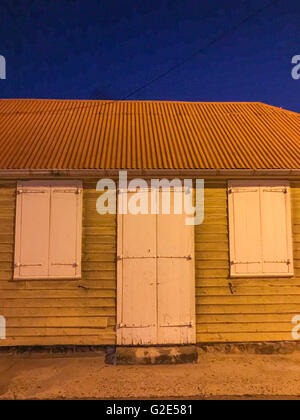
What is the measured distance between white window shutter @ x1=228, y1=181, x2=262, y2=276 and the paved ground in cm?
159

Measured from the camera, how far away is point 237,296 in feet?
20.8

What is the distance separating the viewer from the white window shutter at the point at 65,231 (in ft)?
20.4

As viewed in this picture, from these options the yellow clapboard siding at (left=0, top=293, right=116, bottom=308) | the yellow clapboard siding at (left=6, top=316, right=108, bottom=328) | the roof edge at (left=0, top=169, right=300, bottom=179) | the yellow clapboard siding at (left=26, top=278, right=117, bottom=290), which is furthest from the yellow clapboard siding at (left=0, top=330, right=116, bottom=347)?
the roof edge at (left=0, top=169, right=300, bottom=179)

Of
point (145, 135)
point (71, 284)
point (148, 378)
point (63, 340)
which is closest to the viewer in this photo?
point (148, 378)

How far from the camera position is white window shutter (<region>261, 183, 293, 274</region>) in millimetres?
6410

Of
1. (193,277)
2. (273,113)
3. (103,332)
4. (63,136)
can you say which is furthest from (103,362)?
(273,113)

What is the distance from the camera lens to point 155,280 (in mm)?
6242

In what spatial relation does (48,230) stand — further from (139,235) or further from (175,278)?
(175,278)

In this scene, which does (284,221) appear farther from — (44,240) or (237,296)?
(44,240)

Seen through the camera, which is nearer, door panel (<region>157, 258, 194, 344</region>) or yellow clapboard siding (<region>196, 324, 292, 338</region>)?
door panel (<region>157, 258, 194, 344</region>)

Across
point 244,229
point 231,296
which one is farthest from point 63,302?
point 244,229

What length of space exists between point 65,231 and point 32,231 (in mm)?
585

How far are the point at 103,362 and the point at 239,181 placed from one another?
4.03 m

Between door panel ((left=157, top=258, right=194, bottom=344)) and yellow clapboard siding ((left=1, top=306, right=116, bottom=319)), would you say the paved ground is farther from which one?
yellow clapboard siding ((left=1, top=306, right=116, bottom=319))
